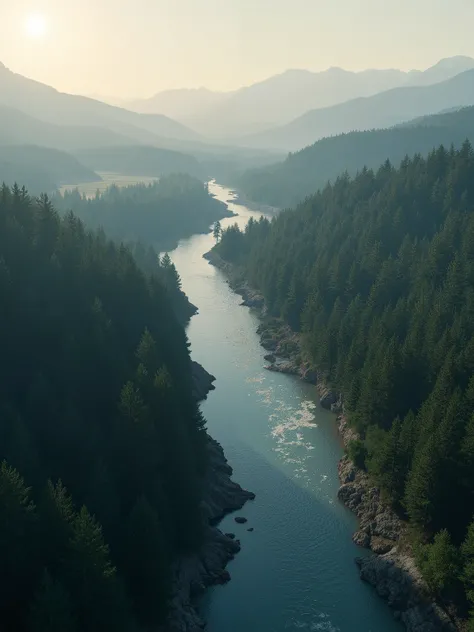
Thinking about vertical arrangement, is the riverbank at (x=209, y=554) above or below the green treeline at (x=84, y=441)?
below

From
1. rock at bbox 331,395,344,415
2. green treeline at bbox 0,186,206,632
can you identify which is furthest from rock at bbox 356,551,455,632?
rock at bbox 331,395,344,415

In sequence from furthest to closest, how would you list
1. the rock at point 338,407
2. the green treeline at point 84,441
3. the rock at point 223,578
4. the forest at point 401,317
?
the rock at point 338,407
the rock at point 223,578
the forest at point 401,317
the green treeline at point 84,441

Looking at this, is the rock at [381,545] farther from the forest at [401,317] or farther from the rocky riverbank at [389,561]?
the forest at [401,317]

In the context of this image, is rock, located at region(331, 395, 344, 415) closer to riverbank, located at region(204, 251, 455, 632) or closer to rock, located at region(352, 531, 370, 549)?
riverbank, located at region(204, 251, 455, 632)

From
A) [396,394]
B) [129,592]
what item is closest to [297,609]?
[129,592]

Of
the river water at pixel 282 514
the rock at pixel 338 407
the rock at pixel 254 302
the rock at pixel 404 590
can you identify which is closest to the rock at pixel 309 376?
the river water at pixel 282 514

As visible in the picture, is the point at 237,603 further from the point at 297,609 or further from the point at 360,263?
the point at 360,263
